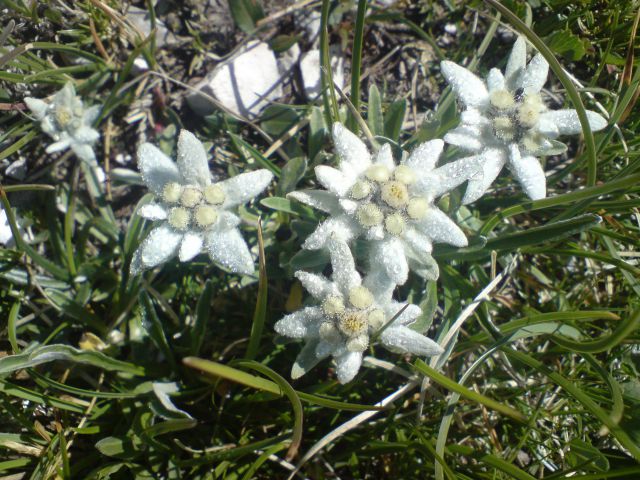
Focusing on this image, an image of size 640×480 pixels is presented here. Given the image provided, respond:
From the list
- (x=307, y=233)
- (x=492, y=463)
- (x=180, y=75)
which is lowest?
(x=492, y=463)

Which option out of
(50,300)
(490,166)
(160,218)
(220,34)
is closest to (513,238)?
(490,166)

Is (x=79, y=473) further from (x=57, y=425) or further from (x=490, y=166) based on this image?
(x=490, y=166)

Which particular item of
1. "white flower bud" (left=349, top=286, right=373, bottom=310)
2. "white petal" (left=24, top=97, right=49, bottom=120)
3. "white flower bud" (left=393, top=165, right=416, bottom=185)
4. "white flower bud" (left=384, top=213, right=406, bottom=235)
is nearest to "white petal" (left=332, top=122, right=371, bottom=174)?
"white flower bud" (left=393, top=165, right=416, bottom=185)

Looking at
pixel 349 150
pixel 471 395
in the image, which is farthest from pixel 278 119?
pixel 471 395

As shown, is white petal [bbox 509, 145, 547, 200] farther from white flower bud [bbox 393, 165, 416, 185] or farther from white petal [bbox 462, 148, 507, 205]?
white flower bud [bbox 393, 165, 416, 185]

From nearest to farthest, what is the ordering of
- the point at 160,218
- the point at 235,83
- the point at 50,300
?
the point at 160,218 → the point at 50,300 → the point at 235,83

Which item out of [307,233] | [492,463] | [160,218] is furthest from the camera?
[307,233]

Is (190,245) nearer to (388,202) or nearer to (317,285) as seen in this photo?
(317,285)

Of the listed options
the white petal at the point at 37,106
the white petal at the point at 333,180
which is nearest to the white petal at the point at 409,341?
the white petal at the point at 333,180

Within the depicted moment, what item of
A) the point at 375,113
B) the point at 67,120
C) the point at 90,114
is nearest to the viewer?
the point at 375,113
